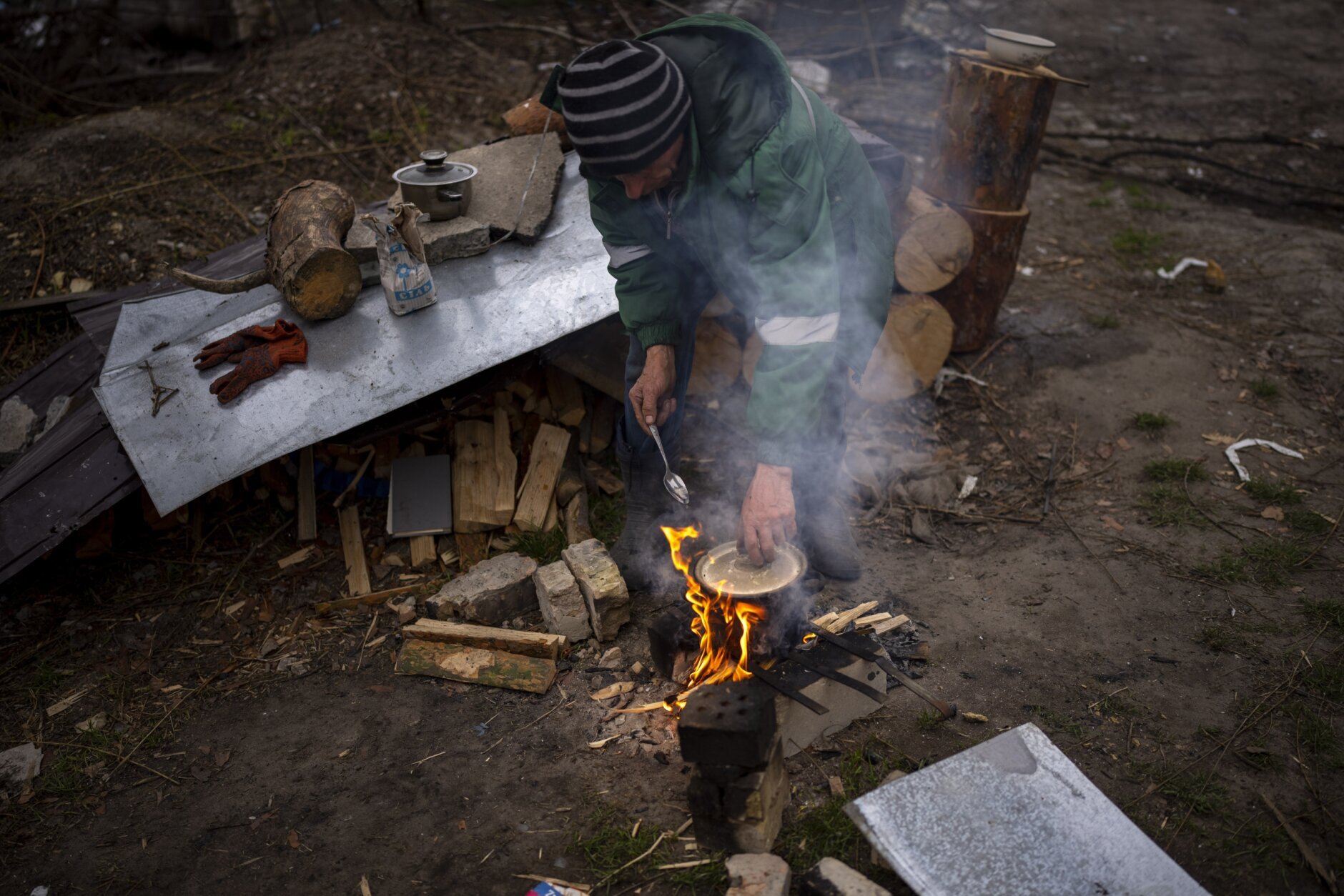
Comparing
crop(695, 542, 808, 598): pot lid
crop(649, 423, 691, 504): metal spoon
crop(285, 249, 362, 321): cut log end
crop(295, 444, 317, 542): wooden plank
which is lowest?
crop(295, 444, 317, 542): wooden plank

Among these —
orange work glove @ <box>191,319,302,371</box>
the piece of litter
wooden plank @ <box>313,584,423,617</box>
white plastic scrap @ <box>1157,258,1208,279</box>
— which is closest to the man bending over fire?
the piece of litter

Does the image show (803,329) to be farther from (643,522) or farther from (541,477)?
(541,477)

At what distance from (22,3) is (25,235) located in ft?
13.8

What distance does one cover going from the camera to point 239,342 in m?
4.13

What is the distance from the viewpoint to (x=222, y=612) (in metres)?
4.15

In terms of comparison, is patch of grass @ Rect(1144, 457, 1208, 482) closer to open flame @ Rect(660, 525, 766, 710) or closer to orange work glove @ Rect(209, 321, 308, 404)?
open flame @ Rect(660, 525, 766, 710)

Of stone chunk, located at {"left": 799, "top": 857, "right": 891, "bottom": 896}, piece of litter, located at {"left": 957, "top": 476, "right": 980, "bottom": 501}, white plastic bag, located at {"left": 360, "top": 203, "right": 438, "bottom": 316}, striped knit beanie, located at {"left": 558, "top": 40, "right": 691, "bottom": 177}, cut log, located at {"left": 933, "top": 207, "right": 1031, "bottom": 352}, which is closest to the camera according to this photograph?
stone chunk, located at {"left": 799, "top": 857, "right": 891, "bottom": 896}

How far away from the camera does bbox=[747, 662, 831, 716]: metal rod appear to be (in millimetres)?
2951

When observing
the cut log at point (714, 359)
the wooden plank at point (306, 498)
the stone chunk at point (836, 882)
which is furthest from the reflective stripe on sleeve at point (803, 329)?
the wooden plank at point (306, 498)

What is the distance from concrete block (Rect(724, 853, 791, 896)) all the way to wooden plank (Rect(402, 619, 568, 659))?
1320mm

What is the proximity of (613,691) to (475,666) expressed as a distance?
24.9 inches

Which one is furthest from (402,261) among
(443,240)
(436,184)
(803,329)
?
(803,329)

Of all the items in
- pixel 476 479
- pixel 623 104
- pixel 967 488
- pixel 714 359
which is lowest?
pixel 967 488

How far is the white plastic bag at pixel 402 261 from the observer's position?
159 inches
